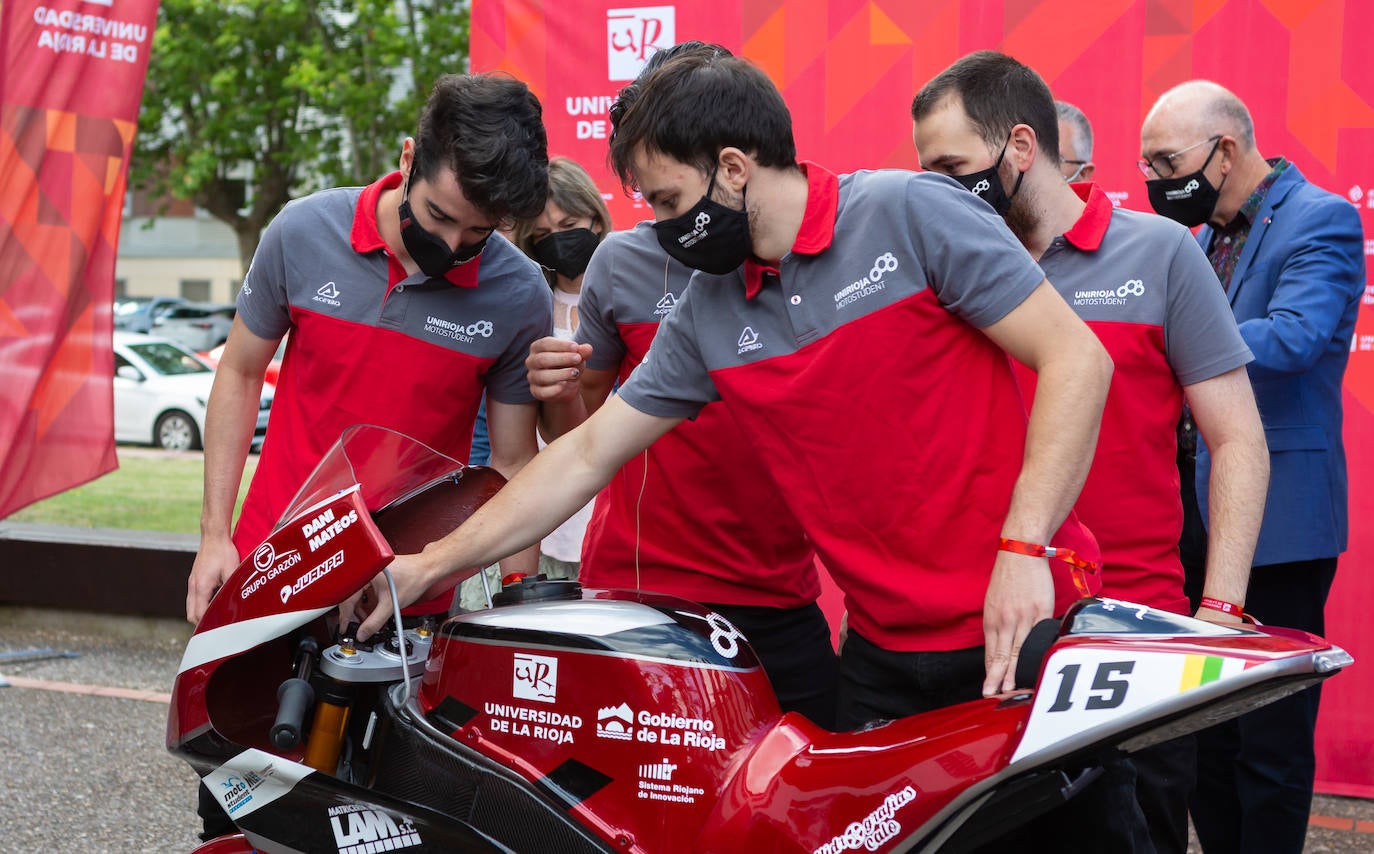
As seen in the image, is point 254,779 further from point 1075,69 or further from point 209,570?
point 1075,69

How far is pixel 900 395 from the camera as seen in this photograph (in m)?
2.04

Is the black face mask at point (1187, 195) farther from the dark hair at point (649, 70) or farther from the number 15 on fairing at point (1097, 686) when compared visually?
the number 15 on fairing at point (1097, 686)

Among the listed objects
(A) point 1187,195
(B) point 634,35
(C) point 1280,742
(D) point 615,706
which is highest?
(B) point 634,35

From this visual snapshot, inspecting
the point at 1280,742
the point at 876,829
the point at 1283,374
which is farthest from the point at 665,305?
the point at 1280,742

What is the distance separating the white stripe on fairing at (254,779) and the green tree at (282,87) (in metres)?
18.6

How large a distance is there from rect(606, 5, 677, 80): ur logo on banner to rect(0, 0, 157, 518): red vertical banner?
7.11 ft

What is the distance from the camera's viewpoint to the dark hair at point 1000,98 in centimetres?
284

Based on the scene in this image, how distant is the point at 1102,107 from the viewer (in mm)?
4629

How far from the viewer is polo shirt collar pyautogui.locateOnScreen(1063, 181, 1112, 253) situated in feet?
9.04

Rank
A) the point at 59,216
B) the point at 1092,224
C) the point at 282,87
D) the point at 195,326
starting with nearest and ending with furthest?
1. the point at 1092,224
2. the point at 59,216
3. the point at 282,87
4. the point at 195,326

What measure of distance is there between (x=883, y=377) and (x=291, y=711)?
40.1 inches

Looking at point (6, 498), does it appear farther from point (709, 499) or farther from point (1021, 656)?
point (1021, 656)

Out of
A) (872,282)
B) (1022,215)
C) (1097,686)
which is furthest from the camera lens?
(1022,215)

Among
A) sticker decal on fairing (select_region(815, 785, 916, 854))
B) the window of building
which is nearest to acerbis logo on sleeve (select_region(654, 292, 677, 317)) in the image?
sticker decal on fairing (select_region(815, 785, 916, 854))
